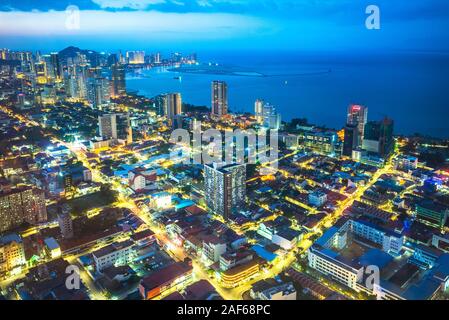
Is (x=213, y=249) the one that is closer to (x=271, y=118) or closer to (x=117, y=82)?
(x=271, y=118)

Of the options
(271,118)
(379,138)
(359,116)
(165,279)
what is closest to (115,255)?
(165,279)

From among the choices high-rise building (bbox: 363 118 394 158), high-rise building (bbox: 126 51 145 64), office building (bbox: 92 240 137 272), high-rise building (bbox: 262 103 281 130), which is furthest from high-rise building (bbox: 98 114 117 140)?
high-rise building (bbox: 126 51 145 64)

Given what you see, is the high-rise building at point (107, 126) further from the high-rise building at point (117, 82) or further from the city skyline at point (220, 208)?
the high-rise building at point (117, 82)

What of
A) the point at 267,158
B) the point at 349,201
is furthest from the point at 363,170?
the point at 267,158

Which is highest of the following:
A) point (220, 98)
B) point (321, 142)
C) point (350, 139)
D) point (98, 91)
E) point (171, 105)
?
point (98, 91)

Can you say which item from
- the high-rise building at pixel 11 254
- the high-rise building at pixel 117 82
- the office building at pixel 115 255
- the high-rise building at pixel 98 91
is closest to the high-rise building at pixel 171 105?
the high-rise building at pixel 98 91

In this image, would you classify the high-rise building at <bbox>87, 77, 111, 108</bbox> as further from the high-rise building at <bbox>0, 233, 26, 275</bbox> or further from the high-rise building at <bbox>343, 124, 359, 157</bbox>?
the high-rise building at <bbox>0, 233, 26, 275</bbox>
